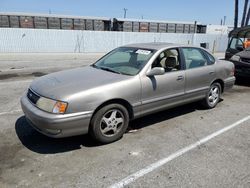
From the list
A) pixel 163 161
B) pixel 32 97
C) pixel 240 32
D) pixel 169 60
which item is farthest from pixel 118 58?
pixel 240 32

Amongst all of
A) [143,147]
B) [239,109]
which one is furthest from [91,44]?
[143,147]

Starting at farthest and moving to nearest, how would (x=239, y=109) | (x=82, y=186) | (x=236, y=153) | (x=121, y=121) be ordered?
(x=239, y=109) < (x=121, y=121) < (x=236, y=153) < (x=82, y=186)

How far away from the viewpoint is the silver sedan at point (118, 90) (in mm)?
3426

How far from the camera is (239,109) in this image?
5754 mm

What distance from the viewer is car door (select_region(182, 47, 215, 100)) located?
492cm

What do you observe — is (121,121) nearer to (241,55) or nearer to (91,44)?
(241,55)

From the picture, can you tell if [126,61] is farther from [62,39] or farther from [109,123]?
[62,39]

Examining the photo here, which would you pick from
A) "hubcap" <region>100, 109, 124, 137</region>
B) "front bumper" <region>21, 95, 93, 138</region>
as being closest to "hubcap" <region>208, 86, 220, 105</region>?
"hubcap" <region>100, 109, 124, 137</region>

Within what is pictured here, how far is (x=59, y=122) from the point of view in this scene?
3320mm

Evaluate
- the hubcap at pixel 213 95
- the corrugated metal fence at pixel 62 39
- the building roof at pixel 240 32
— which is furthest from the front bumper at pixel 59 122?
the corrugated metal fence at pixel 62 39

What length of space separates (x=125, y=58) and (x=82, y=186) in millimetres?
2639

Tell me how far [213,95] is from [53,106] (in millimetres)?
3792

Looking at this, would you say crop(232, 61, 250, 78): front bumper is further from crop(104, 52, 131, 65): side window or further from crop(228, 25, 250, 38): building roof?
crop(104, 52, 131, 65): side window

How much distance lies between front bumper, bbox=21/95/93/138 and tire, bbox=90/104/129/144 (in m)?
0.14
